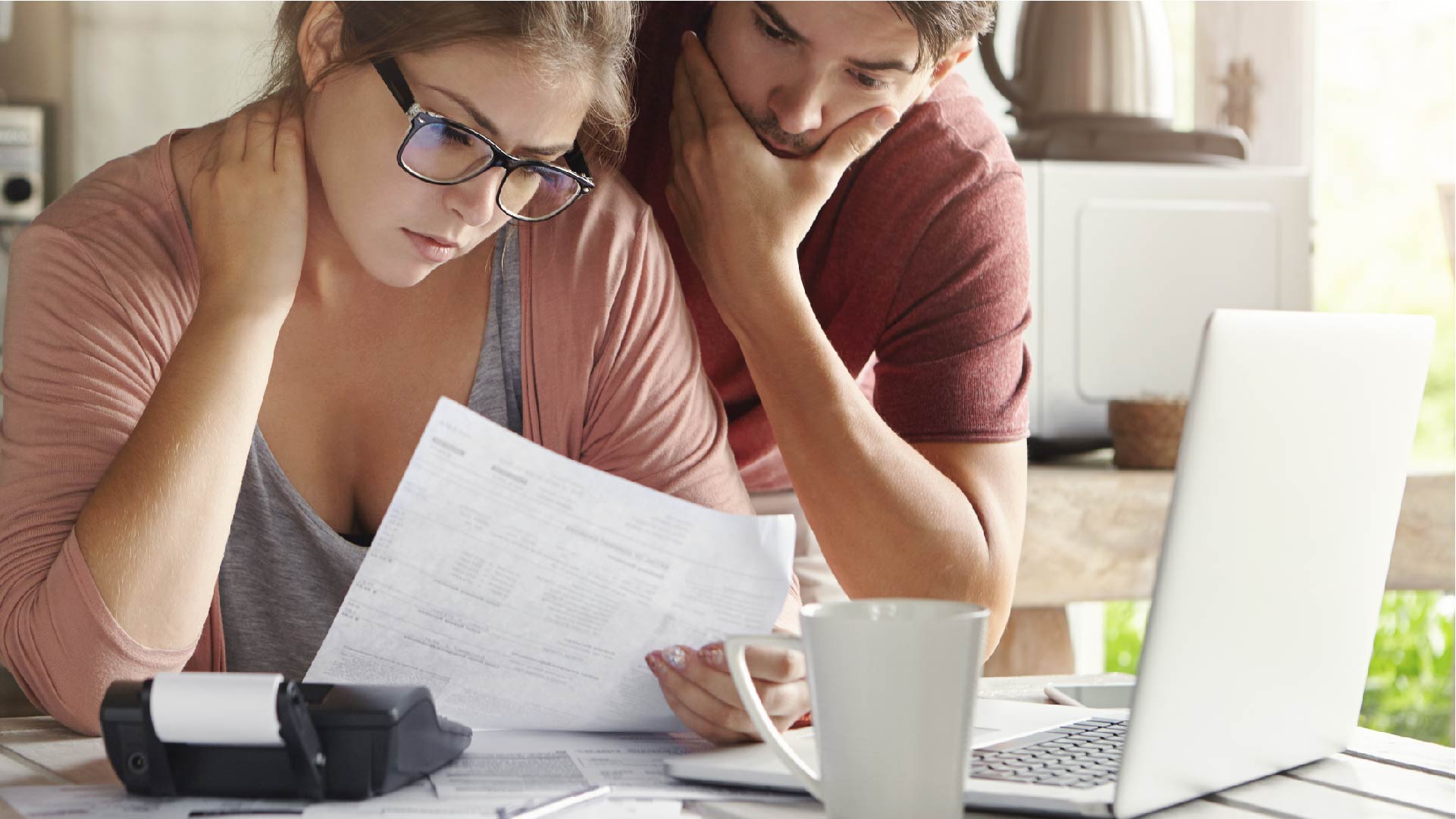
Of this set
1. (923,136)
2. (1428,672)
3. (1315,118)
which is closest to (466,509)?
(923,136)

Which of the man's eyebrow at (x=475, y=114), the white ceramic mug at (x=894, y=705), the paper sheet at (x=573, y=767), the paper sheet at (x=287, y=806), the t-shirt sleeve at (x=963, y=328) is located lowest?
the paper sheet at (x=573, y=767)

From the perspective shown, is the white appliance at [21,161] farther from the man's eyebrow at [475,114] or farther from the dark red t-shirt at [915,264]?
the man's eyebrow at [475,114]

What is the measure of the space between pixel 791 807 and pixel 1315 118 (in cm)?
244

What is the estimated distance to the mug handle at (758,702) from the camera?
25.0 inches

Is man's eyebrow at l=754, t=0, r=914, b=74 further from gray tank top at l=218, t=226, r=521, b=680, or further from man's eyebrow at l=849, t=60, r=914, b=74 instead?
gray tank top at l=218, t=226, r=521, b=680

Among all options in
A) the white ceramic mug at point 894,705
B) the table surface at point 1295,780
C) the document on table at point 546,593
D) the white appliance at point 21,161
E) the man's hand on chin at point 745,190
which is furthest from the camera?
the white appliance at point 21,161

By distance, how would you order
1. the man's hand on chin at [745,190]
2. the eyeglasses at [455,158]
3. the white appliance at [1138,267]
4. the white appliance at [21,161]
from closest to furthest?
the eyeglasses at [455,158]
the man's hand on chin at [745,190]
the white appliance at [1138,267]
the white appliance at [21,161]

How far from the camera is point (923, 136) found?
1.31 meters

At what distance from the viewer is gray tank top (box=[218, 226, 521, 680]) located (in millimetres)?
1080

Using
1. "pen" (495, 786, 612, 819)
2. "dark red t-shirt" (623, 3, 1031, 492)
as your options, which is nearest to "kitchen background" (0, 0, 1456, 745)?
"dark red t-shirt" (623, 3, 1031, 492)

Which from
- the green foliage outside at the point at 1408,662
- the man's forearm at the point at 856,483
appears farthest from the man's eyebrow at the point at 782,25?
the green foliage outside at the point at 1408,662

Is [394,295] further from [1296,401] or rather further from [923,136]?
[1296,401]

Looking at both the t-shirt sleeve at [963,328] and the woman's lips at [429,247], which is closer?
the woman's lips at [429,247]

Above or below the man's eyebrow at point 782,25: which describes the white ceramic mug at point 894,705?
below
